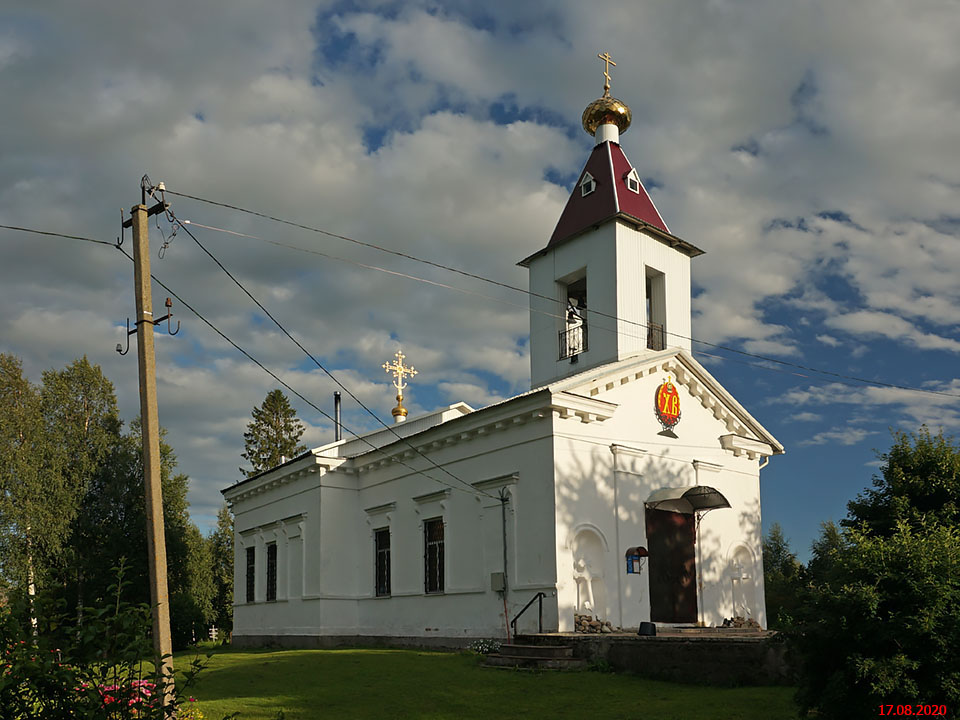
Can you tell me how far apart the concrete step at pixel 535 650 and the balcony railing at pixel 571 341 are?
8.82 m

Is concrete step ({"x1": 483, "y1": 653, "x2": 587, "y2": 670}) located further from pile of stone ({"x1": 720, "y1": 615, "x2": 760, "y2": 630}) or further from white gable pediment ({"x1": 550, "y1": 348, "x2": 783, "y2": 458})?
pile of stone ({"x1": 720, "y1": 615, "x2": 760, "y2": 630})

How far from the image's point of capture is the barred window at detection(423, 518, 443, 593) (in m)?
22.5

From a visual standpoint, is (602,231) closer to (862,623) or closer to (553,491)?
(553,491)

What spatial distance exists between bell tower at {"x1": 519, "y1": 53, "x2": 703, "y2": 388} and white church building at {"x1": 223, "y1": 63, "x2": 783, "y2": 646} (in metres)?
0.06

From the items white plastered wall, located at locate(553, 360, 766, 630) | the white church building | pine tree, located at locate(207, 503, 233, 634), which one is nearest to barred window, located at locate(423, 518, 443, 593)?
the white church building

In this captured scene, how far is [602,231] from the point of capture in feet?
77.8

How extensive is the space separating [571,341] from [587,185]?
15.7 feet

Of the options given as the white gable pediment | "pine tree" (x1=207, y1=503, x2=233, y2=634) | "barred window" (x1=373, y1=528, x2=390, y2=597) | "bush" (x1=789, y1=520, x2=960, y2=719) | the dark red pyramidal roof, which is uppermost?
the dark red pyramidal roof

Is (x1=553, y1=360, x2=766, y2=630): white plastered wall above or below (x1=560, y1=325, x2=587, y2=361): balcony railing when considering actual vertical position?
below

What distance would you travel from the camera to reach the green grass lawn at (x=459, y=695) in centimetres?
1191

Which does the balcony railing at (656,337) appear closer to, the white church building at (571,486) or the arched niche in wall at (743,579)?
the white church building at (571,486)

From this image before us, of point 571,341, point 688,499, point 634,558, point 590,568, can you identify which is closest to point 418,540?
point 590,568

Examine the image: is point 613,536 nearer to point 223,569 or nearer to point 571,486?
point 571,486
